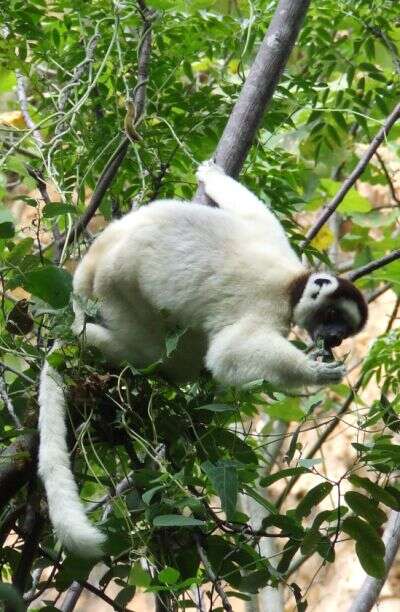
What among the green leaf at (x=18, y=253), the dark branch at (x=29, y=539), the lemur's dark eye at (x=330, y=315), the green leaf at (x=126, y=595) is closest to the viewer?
the dark branch at (x=29, y=539)

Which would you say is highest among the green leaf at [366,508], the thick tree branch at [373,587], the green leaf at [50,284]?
the green leaf at [50,284]

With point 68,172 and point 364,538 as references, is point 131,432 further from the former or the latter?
point 68,172

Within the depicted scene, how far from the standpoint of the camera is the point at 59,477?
2924mm

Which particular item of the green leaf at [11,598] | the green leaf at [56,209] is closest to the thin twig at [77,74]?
the green leaf at [56,209]

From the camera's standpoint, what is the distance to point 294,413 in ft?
14.9

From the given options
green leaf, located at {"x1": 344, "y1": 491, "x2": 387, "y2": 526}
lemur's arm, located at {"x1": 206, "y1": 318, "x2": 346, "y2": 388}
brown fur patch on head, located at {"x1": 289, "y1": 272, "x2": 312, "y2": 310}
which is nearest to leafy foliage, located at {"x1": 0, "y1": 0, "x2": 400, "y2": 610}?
green leaf, located at {"x1": 344, "y1": 491, "x2": 387, "y2": 526}

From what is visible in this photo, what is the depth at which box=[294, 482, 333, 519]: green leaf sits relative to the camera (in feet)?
9.03

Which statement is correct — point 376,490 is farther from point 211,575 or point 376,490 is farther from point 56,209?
point 56,209

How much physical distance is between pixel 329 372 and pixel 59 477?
107 centimetres

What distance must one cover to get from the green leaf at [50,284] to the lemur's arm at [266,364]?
605mm

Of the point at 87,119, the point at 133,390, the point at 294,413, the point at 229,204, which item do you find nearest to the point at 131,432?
the point at 133,390

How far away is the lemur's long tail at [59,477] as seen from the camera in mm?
2646

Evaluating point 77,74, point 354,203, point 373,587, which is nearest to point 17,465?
point 373,587

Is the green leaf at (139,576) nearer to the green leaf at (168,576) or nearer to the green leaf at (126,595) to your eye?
the green leaf at (126,595)
